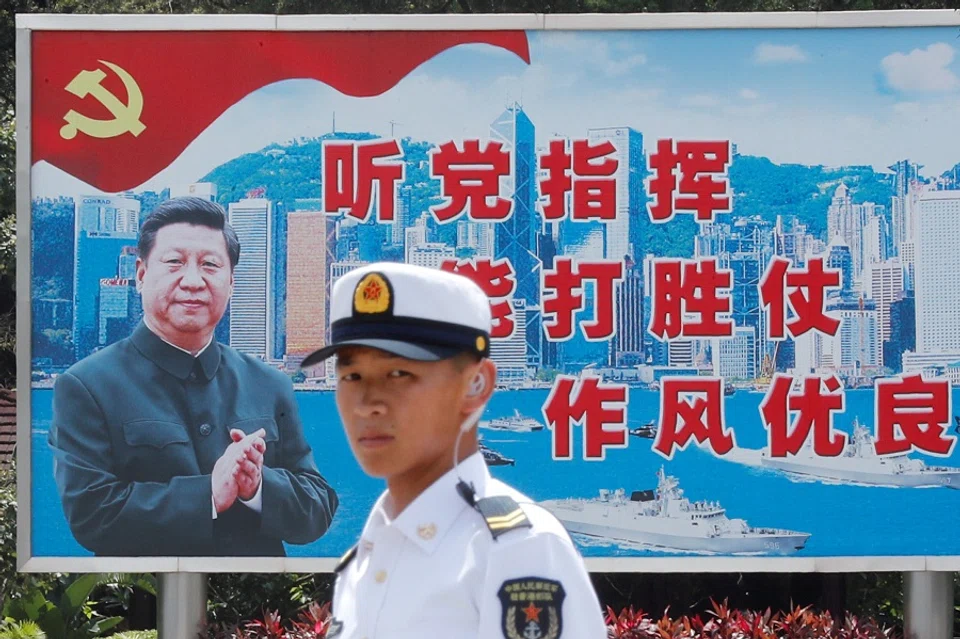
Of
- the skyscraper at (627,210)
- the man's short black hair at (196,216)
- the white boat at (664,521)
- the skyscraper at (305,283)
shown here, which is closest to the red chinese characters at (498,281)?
the skyscraper at (627,210)

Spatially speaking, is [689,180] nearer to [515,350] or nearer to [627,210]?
[627,210]

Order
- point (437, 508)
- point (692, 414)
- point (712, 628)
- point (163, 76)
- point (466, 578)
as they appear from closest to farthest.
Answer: point (466, 578) < point (437, 508) < point (712, 628) < point (692, 414) < point (163, 76)

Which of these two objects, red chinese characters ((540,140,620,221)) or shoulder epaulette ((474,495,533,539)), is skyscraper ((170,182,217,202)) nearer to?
red chinese characters ((540,140,620,221))

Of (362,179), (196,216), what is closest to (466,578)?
(362,179)

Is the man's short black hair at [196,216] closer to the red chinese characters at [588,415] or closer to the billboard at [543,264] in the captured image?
the billboard at [543,264]

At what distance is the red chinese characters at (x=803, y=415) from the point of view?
19.5 feet

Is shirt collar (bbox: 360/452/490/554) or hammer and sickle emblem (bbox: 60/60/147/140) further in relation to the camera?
hammer and sickle emblem (bbox: 60/60/147/140)

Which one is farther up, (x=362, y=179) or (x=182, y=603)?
(x=362, y=179)

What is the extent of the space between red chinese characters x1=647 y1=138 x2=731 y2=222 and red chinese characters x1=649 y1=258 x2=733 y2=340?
23 cm

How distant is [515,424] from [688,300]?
934 mm

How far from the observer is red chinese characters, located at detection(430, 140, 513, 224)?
5.99 meters

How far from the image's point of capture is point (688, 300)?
236 inches

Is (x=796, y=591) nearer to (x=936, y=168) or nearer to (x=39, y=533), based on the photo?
(x=936, y=168)

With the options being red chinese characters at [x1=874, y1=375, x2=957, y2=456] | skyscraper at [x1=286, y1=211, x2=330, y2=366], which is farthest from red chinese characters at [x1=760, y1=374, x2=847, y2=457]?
skyscraper at [x1=286, y1=211, x2=330, y2=366]
